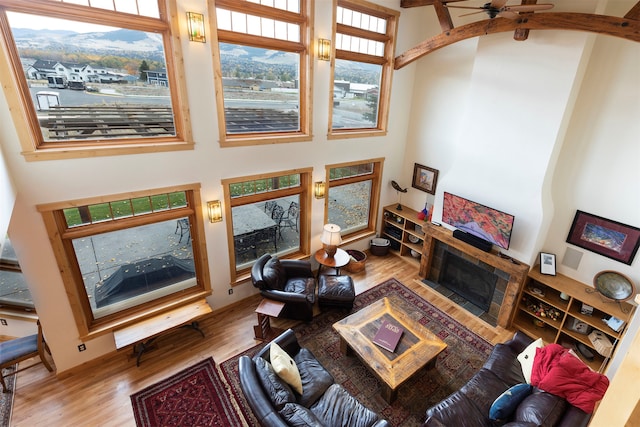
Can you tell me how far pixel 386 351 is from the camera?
12.6ft

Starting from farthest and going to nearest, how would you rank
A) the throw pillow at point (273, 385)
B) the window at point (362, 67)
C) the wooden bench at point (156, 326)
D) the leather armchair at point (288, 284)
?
the window at point (362, 67) < the leather armchair at point (288, 284) < the wooden bench at point (156, 326) < the throw pillow at point (273, 385)

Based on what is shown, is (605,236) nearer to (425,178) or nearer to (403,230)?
(425,178)

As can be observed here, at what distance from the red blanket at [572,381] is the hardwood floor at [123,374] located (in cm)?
190

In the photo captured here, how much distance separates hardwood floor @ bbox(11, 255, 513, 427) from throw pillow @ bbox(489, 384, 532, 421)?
189cm

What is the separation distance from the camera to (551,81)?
4.07 m

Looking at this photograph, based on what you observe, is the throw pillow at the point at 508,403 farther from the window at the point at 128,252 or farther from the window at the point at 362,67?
the window at the point at 362,67

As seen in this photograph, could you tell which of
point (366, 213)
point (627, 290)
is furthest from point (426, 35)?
point (627, 290)

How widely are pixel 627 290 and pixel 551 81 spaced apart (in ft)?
9.80

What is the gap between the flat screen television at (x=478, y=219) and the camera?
4.76 metres

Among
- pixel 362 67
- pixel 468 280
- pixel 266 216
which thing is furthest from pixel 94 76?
pixel 468 280

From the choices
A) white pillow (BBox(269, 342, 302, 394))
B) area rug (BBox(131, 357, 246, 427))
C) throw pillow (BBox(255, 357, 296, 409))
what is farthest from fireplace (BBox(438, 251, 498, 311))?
area rug (BBox(131, 357, 246, 427))

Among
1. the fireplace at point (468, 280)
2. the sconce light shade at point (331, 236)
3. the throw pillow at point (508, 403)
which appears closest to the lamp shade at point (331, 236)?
the sconce light shade at point (331, 236)

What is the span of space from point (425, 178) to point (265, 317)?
4.27 meters

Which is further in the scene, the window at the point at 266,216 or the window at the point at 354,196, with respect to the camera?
the window at the point at 354,196
